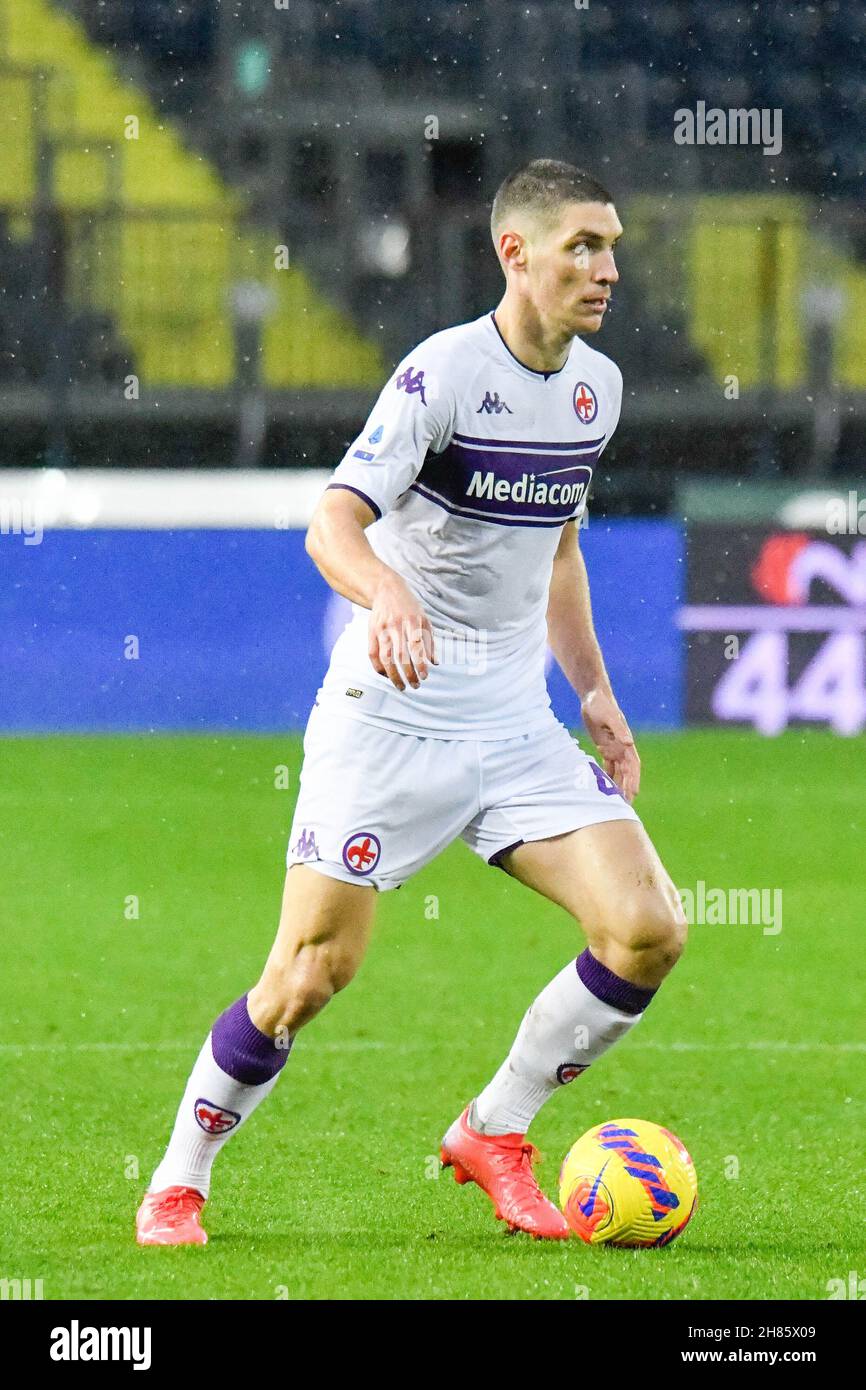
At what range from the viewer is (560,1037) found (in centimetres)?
387

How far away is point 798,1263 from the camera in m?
Result: 3.59

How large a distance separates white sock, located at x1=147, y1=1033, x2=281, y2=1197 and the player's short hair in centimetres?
156

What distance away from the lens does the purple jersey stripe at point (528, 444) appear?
12.4ft

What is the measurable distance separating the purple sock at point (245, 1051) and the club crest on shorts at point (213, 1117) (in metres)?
0.07

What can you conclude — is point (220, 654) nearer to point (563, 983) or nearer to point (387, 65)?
point (387, 65)

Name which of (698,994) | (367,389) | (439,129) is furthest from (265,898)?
(439,129)

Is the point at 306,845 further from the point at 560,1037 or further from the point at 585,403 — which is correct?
the point at 585,403

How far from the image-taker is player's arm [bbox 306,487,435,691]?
320 cm

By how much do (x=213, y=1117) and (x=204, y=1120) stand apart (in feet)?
0.06

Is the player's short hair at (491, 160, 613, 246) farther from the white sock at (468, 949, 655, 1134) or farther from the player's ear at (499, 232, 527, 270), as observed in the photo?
the white sock at (468, 949, 655, 1134)

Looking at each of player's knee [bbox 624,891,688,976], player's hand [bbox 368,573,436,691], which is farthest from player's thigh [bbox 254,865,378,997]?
player's hand [bbox 368,573,436,691]

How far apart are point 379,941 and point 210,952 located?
0.60 meters
